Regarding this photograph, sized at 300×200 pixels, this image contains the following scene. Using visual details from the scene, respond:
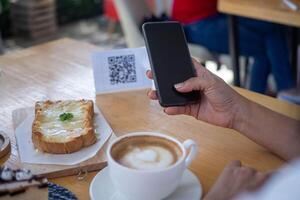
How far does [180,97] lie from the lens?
0.96 metres

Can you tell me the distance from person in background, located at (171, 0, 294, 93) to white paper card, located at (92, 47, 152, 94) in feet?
4.02

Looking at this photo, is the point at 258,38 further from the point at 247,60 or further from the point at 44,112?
the point at 44,112

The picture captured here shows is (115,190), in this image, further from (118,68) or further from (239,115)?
(118,68)

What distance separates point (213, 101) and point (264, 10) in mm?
1023

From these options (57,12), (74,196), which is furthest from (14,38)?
(74,196)

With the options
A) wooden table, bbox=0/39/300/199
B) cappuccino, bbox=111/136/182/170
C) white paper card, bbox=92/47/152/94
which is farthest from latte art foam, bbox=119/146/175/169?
white paper card, bbox=92/47/152/94

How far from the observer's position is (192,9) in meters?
2.38

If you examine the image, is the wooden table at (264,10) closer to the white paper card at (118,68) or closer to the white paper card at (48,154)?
the white paper card at (118,68)

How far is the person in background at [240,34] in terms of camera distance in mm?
2377

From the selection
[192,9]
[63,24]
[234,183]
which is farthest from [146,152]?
[63,24]

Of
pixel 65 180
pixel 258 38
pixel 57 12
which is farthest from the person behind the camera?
pixel 57 12

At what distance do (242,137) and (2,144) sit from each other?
488 mm

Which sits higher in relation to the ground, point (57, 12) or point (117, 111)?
point (117, 111)

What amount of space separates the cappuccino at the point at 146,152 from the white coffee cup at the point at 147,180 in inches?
0.5
